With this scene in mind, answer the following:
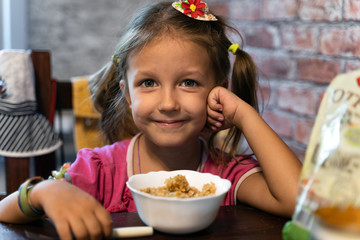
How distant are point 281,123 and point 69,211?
52.5 inches

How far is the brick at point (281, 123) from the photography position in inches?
74.1

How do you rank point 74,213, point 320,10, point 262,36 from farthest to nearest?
point 262,36
point 320,10
point 74,213

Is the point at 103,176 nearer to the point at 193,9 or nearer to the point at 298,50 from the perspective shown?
the point at 193,9

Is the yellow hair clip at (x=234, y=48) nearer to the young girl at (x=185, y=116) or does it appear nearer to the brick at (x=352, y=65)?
the young girl at (x=185, y=116)

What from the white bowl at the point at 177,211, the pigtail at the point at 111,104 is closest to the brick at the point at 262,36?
the pigtail at the point at 111,104

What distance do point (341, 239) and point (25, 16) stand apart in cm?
236

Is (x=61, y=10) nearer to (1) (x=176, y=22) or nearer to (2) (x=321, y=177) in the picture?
(1) (x=176, y=22)

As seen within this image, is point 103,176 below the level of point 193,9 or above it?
below

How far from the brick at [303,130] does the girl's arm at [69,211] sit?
1.13 m

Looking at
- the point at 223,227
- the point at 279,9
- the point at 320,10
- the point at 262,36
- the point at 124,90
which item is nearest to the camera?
the point at 223,227

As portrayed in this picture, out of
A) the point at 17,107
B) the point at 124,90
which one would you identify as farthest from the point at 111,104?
the point at 17,107

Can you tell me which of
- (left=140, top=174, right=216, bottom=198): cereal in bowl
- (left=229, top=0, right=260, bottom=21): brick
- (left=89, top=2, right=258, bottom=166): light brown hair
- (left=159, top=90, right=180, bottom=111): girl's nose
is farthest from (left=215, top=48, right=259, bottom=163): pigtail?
(left=229, top=0, right=260, bottom=21): brick

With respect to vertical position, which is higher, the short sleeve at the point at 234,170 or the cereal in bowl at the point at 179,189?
the cereal in bowl at the point at 179,189

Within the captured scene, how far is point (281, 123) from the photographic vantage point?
A: 6.37 ft
